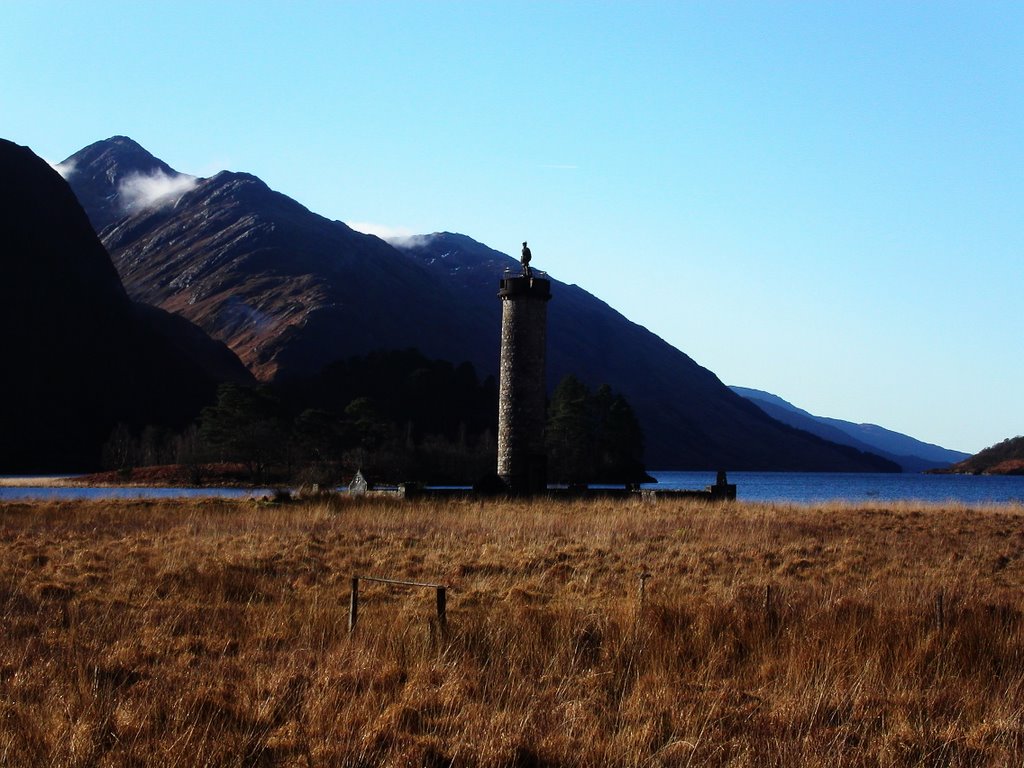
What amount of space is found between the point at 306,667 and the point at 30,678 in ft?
6.92

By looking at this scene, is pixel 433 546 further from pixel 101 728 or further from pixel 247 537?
pixel 101 728

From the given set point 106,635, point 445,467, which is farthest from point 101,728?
point 445,467

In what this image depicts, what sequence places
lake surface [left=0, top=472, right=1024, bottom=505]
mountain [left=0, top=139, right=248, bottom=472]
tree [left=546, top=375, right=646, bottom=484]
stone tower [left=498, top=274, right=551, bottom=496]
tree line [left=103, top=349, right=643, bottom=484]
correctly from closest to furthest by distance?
stone tower [left=498, top=274, right=551, bottom=496], lake surface [left=0, top=472, right=1024, bottom=505], tree line [left=103, top=349, right=643, bottom=484], tree [left=546, top=375, right=646, bottom=484], mountain [left=0, top=139, right=248, bottom=472]

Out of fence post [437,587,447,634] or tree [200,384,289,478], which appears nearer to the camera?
fence post [437,587,447,634]

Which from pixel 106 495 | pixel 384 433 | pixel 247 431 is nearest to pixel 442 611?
pixel 106 495

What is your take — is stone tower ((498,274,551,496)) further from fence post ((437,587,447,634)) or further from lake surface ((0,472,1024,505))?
fence post ((437,587,447,634))

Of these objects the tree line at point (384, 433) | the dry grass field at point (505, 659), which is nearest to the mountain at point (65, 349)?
the tree line at point (384, 433)

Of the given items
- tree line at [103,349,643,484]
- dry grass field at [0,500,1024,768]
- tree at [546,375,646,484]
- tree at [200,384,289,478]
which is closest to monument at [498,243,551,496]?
dry grass field at [0,500,1024,768]

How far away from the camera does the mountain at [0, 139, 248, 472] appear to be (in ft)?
347

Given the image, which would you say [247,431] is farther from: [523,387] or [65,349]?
[65,349]

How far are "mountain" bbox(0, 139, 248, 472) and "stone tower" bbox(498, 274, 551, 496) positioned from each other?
74428mm

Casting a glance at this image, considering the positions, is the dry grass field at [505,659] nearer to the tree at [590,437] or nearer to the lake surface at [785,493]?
the lake surface at [785,493]

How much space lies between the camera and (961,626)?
35.5 feet

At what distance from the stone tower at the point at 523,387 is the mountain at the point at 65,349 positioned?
7443 cm
